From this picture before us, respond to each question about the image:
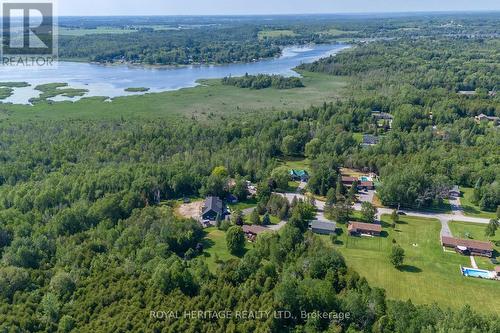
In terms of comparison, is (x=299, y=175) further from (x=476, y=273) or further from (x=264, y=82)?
(x=264, y=82)

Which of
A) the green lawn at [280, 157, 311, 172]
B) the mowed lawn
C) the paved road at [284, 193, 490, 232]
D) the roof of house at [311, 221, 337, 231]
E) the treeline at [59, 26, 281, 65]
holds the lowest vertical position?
the mowed lawn

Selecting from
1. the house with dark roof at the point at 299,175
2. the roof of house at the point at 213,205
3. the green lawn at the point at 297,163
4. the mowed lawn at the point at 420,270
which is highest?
the green lawn at the point at 297,163

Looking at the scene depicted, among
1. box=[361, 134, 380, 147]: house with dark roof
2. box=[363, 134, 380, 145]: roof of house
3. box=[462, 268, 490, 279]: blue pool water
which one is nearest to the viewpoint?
box=[462, 268, 490, 279]: blue pool water

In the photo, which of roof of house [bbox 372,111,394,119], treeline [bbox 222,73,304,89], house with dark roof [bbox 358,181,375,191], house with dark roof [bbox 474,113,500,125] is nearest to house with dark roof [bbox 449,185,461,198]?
house with dark roof [bbox 358,181,375,191]

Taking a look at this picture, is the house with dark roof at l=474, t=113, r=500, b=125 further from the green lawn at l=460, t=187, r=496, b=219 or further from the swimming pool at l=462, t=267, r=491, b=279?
the swimming pool at l=462, t=267, r=491, b=279

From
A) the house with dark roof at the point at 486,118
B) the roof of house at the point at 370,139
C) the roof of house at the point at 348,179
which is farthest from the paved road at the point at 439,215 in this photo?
the house with dark roof at the point at 486,118

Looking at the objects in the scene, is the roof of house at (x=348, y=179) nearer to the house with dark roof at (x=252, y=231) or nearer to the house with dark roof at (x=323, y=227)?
the house with dark roof at (x=323, y=227)

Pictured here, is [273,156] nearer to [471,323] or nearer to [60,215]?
[60,215]
